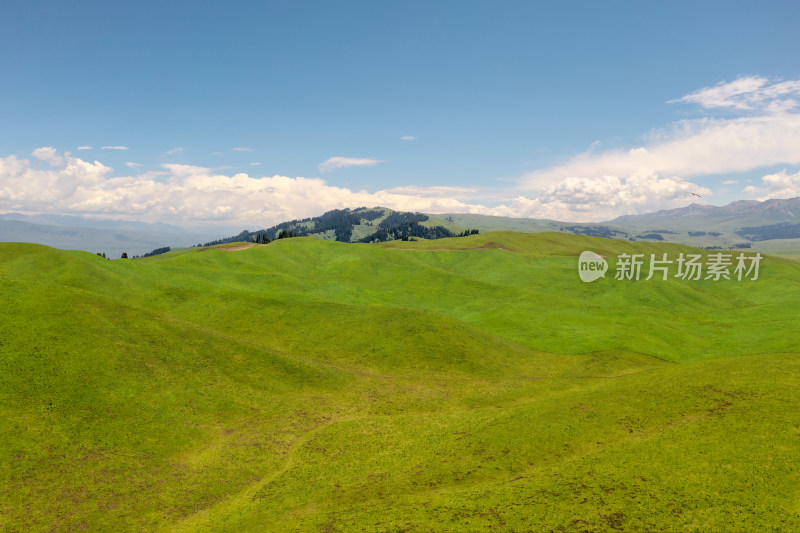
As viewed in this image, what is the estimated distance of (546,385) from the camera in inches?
2251

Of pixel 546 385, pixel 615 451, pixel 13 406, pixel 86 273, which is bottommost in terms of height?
pixel 546 385

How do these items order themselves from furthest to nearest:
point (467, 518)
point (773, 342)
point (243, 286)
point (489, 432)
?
point (243, 286), point (773, 342), point (489, 432), point (467, 518)

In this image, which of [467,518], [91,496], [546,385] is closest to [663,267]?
[546,385]

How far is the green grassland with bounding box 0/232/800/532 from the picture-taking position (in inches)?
1054

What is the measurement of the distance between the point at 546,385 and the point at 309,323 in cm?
4268

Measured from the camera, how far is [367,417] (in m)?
46.6

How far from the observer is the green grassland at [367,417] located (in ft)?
87.9

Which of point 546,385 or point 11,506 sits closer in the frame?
point 11,506

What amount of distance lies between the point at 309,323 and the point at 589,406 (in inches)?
1952

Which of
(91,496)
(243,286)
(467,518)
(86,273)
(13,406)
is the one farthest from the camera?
(243,286)

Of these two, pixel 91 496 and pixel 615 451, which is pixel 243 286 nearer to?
pixel 91 496

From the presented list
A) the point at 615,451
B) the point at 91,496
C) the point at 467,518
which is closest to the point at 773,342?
the point at 615,451

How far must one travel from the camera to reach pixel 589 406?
43.0 meters

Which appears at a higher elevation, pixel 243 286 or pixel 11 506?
pixel 243 286
